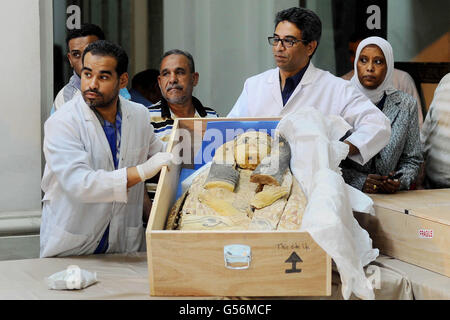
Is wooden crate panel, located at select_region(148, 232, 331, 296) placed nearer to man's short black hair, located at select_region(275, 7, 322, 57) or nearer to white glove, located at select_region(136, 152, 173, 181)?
white glove, located at select_region(136, 152, 173, 181)


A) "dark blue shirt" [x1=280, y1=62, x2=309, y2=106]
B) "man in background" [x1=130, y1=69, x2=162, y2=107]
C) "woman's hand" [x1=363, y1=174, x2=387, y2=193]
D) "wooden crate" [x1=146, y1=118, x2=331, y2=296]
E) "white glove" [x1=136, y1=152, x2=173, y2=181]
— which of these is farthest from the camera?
"man in background" [x1=130, y1=69, x2=162, y2=107]

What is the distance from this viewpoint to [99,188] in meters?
2.77

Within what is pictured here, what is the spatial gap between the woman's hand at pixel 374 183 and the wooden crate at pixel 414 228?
8 centimetres

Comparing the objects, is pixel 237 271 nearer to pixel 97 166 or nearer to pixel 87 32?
pixel 97 166

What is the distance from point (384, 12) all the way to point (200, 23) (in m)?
1.48

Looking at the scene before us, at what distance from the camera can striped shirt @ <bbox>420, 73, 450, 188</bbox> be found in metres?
3.74

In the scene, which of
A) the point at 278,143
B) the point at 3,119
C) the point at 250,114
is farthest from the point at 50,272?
the point at 3,119

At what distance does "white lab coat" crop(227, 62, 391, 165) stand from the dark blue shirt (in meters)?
0.02

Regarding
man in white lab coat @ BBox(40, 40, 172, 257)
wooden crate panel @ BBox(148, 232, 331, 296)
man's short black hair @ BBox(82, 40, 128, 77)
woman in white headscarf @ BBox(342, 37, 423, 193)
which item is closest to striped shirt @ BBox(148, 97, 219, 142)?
man in white lab coat @ BBox(40, 40, 172, 257)

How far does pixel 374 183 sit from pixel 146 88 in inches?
81.2

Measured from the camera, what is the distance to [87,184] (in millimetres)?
2764

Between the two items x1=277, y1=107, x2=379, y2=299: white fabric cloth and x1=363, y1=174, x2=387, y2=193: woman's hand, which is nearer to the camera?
x1=277, y1=107, x2=379, y2=299: white fabric cloth

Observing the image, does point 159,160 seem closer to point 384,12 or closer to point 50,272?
point 50,272

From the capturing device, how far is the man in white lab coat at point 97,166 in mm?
2797
